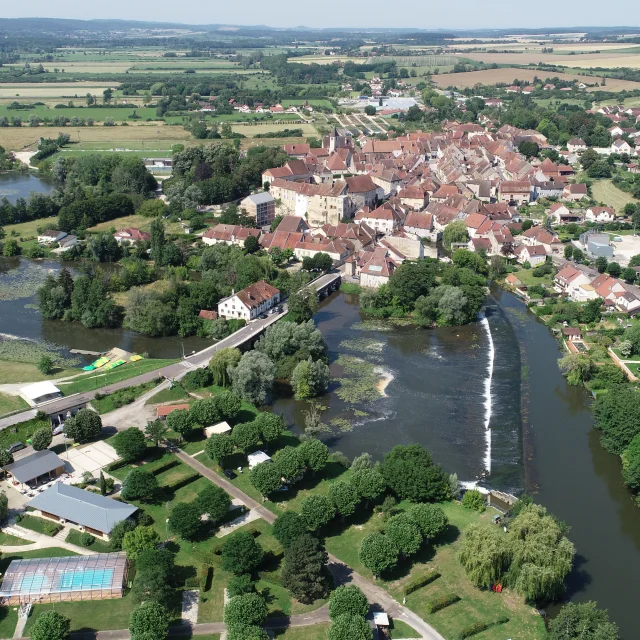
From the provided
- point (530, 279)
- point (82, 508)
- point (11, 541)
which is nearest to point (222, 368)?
point (82, 508)

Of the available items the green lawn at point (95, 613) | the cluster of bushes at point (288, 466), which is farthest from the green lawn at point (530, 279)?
the green lawn at point (95, 613)

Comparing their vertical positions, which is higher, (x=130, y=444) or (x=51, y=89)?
(x=51, y=89)

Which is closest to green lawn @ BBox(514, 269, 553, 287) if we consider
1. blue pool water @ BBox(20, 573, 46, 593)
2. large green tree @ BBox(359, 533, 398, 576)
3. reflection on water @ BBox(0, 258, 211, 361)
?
reflection on water @ BBox(0, 258, 211, 361)

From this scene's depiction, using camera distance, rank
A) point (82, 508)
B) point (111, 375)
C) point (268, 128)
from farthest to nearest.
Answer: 1. point (268, 128)
2. point (111, 375)
3. point (82, 508)

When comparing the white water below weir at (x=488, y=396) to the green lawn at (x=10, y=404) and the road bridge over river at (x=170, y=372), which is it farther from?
the green lawn at (x=10, y=404)

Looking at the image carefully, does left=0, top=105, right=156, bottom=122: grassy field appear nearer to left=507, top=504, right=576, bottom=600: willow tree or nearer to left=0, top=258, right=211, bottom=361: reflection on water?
left=0, top=258, right=211, bottom=361: reflection on water

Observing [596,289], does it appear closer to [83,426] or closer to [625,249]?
[625,249]

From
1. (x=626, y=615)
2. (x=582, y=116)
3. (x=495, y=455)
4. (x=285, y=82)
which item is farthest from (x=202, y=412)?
(x=285, y=82)
